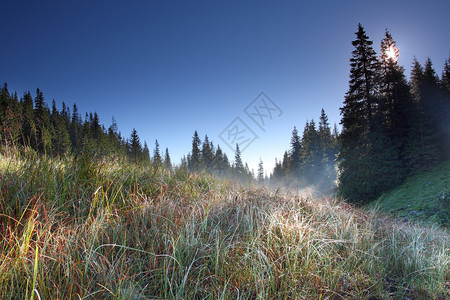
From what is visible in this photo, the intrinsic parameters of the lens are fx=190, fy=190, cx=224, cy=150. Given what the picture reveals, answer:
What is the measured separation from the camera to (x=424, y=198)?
445 inches

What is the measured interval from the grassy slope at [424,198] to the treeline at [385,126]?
0.74 m

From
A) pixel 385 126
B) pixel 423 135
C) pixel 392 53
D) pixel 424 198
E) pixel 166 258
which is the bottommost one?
pixel 424 198

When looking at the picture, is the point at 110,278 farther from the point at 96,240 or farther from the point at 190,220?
the point at 190,220

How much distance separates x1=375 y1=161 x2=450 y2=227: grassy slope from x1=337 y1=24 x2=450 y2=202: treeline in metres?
0.74

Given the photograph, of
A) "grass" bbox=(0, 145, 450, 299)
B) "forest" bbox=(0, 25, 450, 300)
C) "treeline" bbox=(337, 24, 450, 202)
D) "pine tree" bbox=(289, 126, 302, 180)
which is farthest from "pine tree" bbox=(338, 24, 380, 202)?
"pine tree" bbox=(289, 126, 302, 180)

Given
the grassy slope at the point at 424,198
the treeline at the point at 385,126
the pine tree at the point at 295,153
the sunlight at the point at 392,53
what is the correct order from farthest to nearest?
1. the pine tree at the point at 295,153
2. the sunlight at the point at 392,53
3. the treeline at the point at 385,126
4. the grassy slope at the point at 424,198

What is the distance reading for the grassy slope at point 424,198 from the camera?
8.35 meters

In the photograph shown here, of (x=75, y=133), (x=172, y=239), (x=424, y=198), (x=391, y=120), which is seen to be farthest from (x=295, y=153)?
(x=75, y=133)

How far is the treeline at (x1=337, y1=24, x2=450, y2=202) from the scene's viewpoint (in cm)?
1483

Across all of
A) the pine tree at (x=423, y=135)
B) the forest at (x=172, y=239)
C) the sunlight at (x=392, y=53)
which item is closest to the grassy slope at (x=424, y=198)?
the forest at (x=172, y=239)

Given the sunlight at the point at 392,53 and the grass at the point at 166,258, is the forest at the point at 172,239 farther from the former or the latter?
the sunlight at the point at 392,53

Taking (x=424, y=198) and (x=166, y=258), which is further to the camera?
(x=424, y=198)

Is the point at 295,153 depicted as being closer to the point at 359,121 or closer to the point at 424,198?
the point at 359,121

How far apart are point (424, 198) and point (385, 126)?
288 inches
